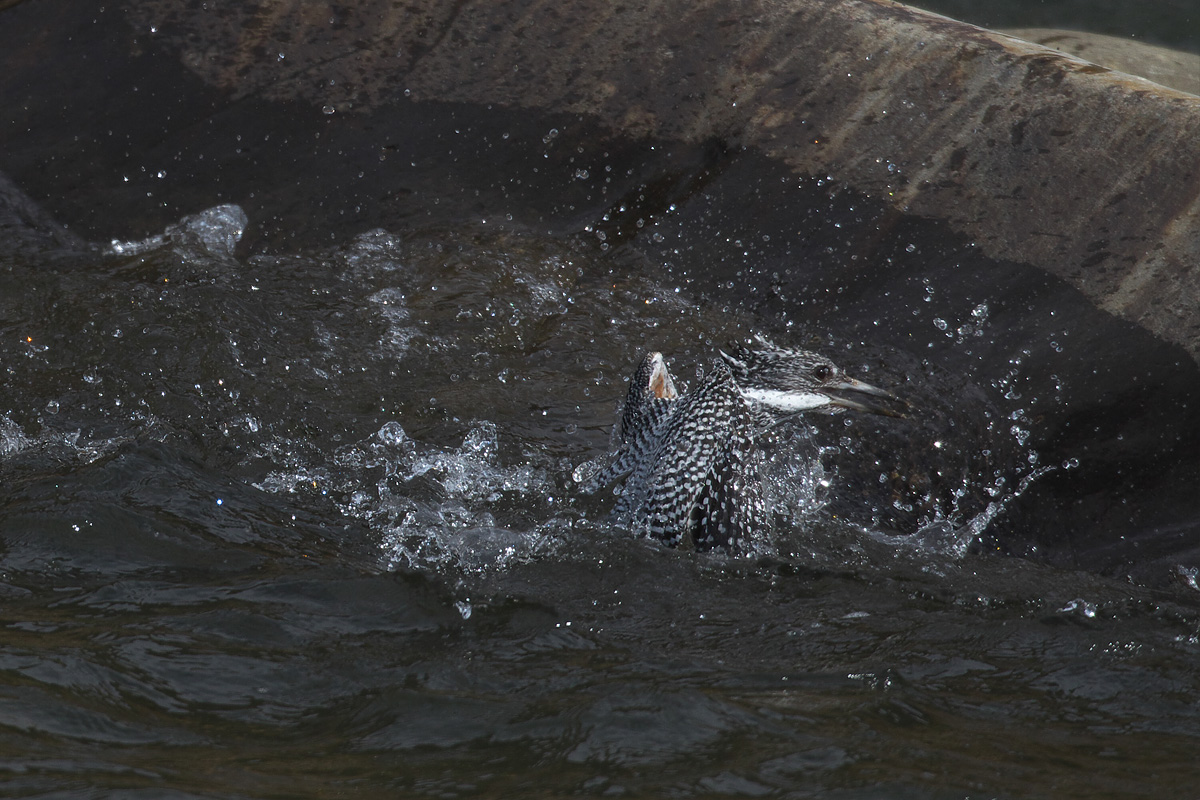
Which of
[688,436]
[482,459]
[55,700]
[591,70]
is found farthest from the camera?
[591,70]

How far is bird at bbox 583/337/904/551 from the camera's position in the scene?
4703mm

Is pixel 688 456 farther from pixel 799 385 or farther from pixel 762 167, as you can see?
pixel 762 167

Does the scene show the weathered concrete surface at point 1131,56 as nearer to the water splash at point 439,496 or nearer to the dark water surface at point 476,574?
the dark water surface at point 476,574

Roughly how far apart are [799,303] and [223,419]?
2880 mm

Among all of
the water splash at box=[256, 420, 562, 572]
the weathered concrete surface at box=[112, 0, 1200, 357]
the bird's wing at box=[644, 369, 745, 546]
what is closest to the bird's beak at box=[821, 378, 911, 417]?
the bird's wing at box=[644, 369, 745, 546]

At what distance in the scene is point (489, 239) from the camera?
21.3 feet

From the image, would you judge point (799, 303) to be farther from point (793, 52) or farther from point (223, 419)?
point (223, 419)

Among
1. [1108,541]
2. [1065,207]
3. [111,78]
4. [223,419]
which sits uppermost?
[111,78]

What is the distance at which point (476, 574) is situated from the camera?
4.24 metres

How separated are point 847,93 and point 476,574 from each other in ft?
10.7

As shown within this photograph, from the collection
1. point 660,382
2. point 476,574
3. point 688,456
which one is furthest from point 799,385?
point 476,574

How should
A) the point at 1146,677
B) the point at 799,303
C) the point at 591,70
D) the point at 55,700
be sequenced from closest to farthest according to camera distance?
1. the point at 55,700
2. the point at 1146,677
3. the point at 799,303
4. the point at 591,70

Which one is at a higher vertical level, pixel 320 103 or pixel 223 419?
pixel 320 103

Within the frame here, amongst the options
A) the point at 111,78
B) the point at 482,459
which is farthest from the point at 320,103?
the point at 482,459
